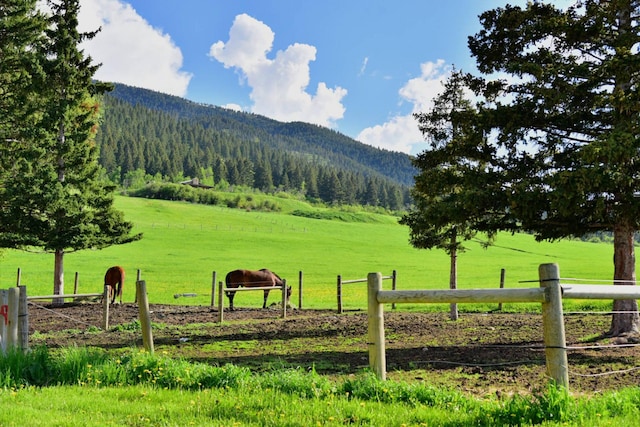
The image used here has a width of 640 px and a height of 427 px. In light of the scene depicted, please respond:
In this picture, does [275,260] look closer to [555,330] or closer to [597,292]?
[597,292]

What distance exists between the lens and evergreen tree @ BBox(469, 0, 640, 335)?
9.70 m

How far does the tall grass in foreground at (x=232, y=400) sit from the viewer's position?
476cm

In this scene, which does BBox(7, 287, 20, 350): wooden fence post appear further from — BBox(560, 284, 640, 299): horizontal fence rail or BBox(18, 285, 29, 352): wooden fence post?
BBox(560, 284, 640, 299): horizontal fence rail

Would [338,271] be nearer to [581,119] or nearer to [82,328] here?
[82,328]

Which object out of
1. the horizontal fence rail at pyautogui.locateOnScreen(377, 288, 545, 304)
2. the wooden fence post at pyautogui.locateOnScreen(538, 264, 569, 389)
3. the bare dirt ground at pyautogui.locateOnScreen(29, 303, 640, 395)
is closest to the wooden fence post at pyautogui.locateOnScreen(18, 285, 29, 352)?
the bare dirt ground at pyautogui.locateOnScreen(29, 303, 640, 395)

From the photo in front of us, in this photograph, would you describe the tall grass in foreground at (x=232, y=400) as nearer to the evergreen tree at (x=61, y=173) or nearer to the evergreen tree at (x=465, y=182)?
the evergreen tree at (x=465, y=182)

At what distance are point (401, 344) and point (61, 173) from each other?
17957mm

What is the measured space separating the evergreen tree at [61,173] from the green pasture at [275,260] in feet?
15.4

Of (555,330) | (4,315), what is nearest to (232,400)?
(555,330)

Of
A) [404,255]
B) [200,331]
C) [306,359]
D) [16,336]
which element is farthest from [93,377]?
[404,255]

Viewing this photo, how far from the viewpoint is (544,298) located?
16.9ft

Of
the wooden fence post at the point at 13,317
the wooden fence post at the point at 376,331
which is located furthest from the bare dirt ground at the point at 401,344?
the wooden fence post at the point at 13,317

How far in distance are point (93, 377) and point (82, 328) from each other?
33.3 feet

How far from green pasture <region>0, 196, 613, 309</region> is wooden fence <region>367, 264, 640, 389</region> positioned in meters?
19.2
